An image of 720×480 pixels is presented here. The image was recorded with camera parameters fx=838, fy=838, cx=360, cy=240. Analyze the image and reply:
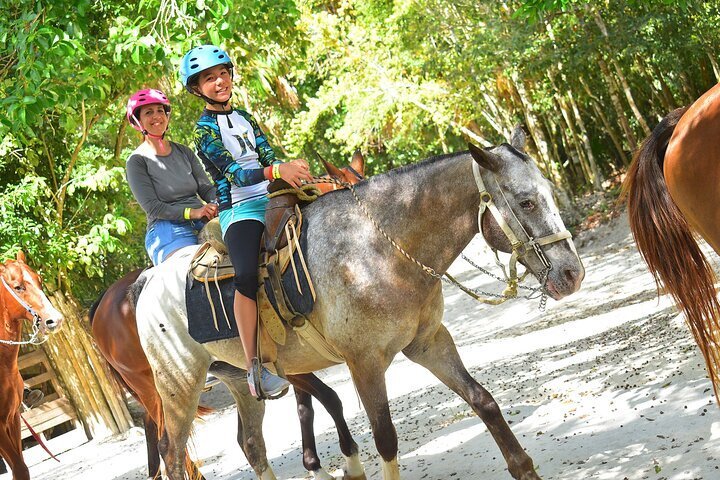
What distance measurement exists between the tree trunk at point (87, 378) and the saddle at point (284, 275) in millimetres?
9426

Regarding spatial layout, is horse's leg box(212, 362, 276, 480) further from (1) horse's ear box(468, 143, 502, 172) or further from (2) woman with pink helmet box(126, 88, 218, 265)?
(1) horse's ear box(468, 143, 502, 172)

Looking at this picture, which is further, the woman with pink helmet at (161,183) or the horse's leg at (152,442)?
the horse's leg at (152,442)

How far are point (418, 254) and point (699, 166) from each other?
5.29 ft

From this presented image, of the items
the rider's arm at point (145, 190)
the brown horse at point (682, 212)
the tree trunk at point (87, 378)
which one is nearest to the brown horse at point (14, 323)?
the rider's arm at point (145, 190)

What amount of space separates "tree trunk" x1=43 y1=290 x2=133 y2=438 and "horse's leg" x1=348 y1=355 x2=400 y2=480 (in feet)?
32.6

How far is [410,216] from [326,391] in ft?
7.66

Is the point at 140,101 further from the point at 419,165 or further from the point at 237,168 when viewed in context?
the point at 419,165

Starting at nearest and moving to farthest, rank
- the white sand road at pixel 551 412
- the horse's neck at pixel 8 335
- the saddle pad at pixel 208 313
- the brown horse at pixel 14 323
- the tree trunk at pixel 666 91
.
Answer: the white sand road at pixel 551 412 → the saddle pad at pixel 208 313 → the brown horse at pixel 14 323 → the horse's neck at pixel 8 335 → the tree trunk at pixel 666 91

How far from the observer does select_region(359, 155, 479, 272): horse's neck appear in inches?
191

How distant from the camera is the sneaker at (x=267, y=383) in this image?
17.4 feet

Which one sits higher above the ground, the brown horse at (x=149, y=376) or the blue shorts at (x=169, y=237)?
the blue shorts at (x=169, y=237)

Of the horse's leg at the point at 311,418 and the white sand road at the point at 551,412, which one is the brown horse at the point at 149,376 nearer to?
the horse's leg at the point at 311,418

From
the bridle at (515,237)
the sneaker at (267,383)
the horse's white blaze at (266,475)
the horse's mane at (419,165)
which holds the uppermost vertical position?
the horse's mane at (419,165)

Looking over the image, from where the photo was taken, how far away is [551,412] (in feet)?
22.3
